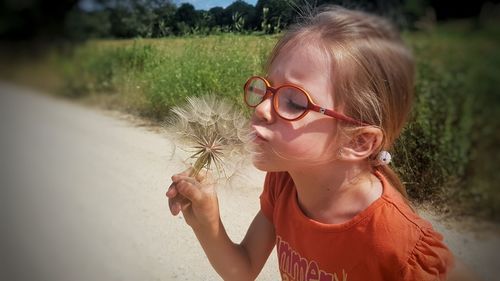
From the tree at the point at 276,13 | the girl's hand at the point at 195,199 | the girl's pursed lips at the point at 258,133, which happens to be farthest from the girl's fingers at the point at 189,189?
the tree at the point at 276,13

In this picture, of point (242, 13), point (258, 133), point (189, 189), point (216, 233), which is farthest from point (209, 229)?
point (242, 13)

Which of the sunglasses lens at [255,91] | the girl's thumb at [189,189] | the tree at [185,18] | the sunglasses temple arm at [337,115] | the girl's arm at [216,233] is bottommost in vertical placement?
the girl's arm at [216,233]

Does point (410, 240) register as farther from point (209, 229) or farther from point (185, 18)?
point (185, 18)

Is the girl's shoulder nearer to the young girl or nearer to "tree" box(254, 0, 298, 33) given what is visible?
the young girl

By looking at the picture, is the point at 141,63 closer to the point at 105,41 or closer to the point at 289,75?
the point at 105,41

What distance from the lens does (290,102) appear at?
0.61 m

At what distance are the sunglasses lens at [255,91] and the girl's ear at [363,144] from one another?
129mm

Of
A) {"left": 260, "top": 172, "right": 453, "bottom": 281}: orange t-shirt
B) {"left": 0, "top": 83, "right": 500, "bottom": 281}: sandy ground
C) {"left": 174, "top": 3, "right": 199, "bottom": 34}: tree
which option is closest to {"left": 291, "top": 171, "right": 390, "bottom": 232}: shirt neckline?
{"left": 260, "top": 172, "right": 453, "bottom": 281}: orange t-shirt

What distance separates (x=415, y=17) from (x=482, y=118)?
124 millimetres

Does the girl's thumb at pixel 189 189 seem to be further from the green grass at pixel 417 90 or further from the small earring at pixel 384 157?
the small earring at pixel 384 157

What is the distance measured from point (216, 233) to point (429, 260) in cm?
32

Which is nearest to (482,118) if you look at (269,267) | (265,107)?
(265,107)

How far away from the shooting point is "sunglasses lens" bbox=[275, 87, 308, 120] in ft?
1.97

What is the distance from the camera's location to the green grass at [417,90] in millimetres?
483
